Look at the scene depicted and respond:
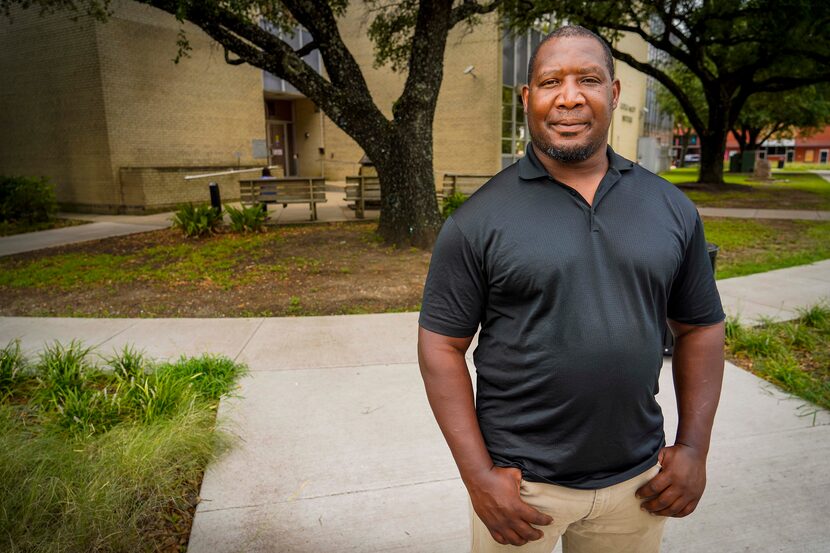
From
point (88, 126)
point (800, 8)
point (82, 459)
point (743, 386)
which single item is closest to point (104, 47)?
point (88, 126)

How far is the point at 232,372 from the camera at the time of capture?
4.34 metres

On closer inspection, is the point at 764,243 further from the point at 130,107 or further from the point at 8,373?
the point at 130,107

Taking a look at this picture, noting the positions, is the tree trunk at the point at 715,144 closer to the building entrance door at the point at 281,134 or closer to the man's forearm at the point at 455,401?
the building entrance door at the point at 281,134

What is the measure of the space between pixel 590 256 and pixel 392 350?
3621 millimetres

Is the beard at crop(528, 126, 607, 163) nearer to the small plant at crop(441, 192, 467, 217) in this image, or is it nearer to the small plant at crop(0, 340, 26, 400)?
the small plant at crop(0, 340, 26, 400)

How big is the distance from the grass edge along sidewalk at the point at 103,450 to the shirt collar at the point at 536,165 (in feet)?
7.39

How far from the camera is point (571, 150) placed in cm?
155

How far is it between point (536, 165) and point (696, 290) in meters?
0.58

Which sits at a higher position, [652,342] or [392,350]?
[652,342]

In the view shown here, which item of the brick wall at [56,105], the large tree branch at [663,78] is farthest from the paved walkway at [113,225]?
the large tree branch at [663,78]

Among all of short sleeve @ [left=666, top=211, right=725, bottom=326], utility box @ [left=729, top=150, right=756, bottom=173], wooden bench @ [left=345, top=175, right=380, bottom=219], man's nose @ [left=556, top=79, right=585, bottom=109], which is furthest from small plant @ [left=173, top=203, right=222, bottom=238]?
utility box @ [left=729, top=150, right=756, bottom=173]

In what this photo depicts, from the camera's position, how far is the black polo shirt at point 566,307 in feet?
4.75

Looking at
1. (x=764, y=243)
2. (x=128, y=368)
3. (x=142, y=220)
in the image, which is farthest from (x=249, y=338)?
(x=142, y=220)

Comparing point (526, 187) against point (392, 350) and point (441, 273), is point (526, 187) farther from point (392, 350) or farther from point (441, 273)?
point (392, 350)
